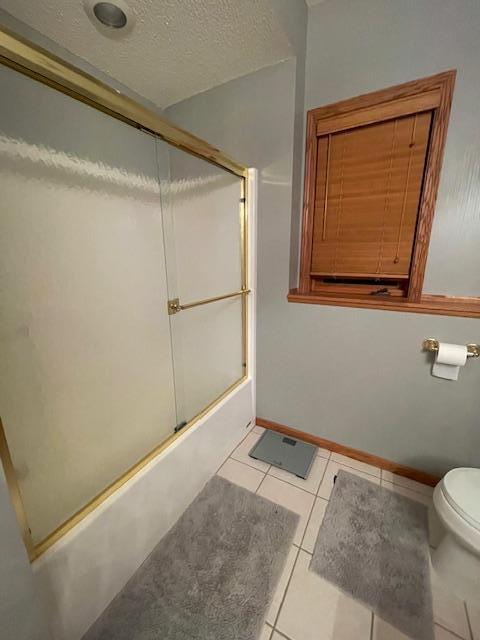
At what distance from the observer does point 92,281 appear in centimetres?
102

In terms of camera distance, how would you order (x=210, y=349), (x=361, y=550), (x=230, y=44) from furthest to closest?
1. (x=210, y=349)
2. (x=230, y=44)
3. (x=361, y=550)

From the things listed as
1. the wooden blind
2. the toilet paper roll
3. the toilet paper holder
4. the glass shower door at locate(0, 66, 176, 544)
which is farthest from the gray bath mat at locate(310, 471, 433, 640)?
the wooden blind

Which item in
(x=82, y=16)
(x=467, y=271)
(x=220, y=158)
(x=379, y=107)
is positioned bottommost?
(x=467, y=271)

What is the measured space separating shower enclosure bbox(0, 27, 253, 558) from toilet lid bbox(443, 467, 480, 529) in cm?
117

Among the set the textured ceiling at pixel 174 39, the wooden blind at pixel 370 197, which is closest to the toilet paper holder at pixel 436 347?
the wooden blind at pixel 370 197

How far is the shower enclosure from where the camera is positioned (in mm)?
806

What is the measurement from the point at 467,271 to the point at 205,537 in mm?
1781

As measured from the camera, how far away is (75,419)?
986 millimetres

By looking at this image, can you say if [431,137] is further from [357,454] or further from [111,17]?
[357,454]

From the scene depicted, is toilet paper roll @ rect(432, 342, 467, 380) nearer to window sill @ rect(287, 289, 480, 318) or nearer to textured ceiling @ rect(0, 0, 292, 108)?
window sill @ rect(287, 289, 480, 318)

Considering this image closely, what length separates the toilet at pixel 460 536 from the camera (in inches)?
35.2

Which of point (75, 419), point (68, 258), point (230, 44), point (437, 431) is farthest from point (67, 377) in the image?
point (437, 431)

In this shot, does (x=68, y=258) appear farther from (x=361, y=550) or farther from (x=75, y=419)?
(x=361, y=550)

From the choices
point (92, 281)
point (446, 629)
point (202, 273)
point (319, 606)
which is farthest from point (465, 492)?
point (92, 281)
